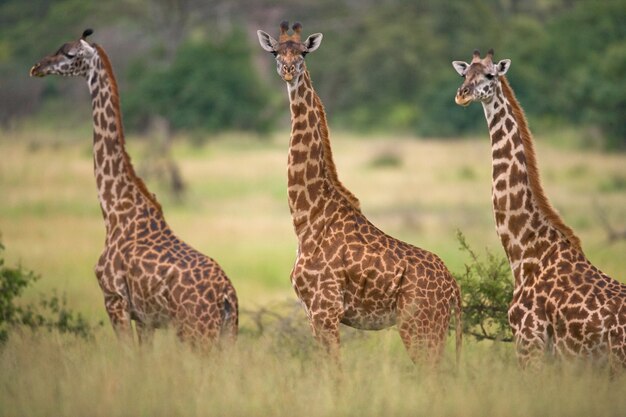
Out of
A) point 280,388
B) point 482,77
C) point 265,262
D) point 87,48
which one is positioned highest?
point 87,48

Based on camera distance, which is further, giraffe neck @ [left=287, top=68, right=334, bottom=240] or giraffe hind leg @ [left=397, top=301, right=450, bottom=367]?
giraffe neck @ [left=287, top=68, right=334, bottom=240]

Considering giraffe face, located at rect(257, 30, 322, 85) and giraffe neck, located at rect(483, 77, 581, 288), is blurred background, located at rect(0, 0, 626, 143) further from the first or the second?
giraffe neck, located at rect(483, 77, 581, 288)

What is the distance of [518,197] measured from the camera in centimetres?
792

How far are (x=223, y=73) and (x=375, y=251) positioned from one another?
21.1m

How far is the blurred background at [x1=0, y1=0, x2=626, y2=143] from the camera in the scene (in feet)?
94.5

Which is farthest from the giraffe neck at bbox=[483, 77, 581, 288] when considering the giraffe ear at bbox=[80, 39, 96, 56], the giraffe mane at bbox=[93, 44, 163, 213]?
the giraffe ear at bbox=[80, 39, 96, 56]

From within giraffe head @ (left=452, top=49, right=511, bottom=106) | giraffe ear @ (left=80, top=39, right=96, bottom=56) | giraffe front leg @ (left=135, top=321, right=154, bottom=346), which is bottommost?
giraffe front leg @ (left=135, top=321, right=154, bottom=346)

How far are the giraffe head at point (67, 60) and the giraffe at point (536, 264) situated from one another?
9.13 feet

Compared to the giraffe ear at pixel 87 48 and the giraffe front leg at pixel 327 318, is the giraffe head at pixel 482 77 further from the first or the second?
the giraffe ear at pixel 87 48

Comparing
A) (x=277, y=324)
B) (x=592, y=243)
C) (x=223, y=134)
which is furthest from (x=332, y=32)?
(x=277, y=324)

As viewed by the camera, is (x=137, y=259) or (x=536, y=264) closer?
(x=536, y=264)

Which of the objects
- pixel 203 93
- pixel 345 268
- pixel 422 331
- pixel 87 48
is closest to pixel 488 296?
pixel 422 331

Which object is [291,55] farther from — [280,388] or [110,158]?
[280,388]

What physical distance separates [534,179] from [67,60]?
358cm
